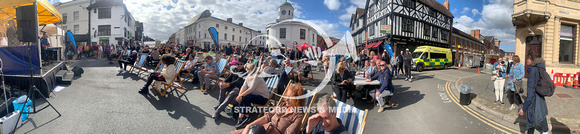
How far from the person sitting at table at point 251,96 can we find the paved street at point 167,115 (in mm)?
289

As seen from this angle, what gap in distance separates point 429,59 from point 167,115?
1689 cm

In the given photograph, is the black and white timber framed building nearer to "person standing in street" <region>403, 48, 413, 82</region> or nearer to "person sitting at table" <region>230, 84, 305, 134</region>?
"person standing in street" <region>403, 48, 413, 82</region>

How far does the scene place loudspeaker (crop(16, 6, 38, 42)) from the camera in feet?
16.9

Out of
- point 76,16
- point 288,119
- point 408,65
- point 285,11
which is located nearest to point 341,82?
point 288,119

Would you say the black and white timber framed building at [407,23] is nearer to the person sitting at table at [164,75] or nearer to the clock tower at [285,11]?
the clock tower at [285,11]

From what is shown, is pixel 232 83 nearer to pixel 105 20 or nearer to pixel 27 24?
Answer: pixel 27 24

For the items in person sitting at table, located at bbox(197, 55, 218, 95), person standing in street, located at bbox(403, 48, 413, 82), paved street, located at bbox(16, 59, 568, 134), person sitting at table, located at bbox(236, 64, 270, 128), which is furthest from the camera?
person standing in street, located at bbox(403, 48, 413, 82)

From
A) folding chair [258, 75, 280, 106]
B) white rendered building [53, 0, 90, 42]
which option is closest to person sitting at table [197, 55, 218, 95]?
folding chair [258, 75, 280, 106]

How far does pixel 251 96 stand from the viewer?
13.6ft

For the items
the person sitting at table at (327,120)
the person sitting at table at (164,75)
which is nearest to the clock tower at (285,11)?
the person sitting at table at (164,75)

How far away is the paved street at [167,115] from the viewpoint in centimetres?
371

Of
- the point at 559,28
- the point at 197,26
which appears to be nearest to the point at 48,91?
the point at 559,28

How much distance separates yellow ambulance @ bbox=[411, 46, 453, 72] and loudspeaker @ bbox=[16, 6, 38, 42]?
693 inches

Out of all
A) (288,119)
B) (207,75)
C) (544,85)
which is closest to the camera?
(288,119)
